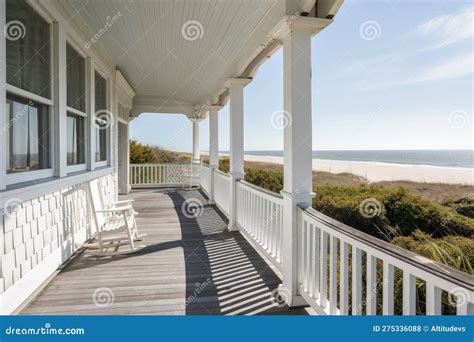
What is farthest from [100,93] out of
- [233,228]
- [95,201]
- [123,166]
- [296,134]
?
[296,134]

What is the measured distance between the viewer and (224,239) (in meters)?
4.31

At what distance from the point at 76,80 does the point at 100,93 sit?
1.32 meters

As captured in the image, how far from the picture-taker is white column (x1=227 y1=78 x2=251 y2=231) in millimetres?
4867

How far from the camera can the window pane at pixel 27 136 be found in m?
2.39

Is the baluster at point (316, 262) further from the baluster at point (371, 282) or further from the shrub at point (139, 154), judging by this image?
the shrub at point (139, 154)

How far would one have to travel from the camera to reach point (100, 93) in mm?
5176

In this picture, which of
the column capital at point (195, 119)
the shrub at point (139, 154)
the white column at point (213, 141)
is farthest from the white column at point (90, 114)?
the shrub at point (139, 154)

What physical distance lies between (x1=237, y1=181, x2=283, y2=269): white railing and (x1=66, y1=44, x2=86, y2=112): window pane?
262cm

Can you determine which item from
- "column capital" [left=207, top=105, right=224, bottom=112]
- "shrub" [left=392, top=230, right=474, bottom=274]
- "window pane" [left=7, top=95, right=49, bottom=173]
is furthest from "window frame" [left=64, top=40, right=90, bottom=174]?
"shrub" [left=392, top=230, right=474, bottom=274]

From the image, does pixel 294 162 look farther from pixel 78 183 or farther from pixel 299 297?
→ pixel 78 183

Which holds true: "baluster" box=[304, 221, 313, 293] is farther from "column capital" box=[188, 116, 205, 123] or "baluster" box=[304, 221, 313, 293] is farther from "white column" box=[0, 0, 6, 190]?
"column capital" box=[188, 116, 205, 123]

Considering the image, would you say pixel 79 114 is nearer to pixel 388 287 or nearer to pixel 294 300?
pixel 294 300
